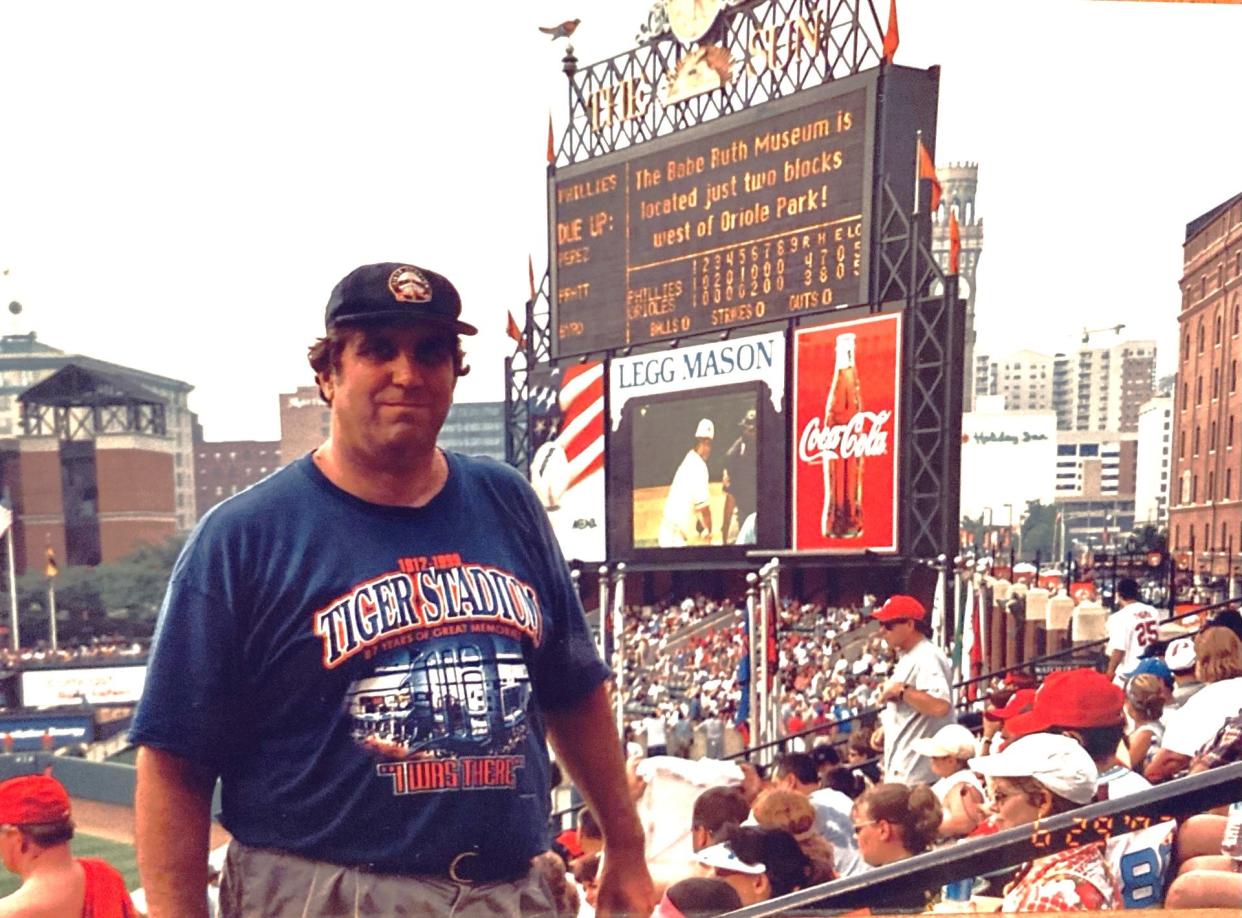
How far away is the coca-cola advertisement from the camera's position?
2932mm

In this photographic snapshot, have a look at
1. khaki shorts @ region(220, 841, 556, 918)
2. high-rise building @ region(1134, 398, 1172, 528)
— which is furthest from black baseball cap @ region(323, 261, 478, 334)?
high-rise building @ region(1134, 398, 1172, 528)

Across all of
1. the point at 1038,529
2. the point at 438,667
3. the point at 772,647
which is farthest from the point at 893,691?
the point at 438,667

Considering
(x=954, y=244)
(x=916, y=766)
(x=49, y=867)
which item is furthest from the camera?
(x=954, y=244)

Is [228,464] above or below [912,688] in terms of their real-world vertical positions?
above

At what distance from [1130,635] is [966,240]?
1094mm

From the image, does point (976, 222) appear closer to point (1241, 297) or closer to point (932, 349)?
→ point (932, 349)

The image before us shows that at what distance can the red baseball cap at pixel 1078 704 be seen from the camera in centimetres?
215

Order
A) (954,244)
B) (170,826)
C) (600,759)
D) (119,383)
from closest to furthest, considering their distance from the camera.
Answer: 1. (170,826)
2. (600,759)
3. (119,383)
4. (954,244)

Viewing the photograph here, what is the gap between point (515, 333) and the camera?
2.83 meters

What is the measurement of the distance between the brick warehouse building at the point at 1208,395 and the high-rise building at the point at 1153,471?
0.07 feet

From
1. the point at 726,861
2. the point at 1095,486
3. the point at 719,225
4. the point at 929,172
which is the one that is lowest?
the point at 726,861

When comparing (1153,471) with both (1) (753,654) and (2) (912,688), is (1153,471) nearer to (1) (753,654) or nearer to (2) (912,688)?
(2) (912,688)

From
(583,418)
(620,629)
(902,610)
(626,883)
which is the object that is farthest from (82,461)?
(902,610)

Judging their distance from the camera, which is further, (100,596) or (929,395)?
(929,395)
